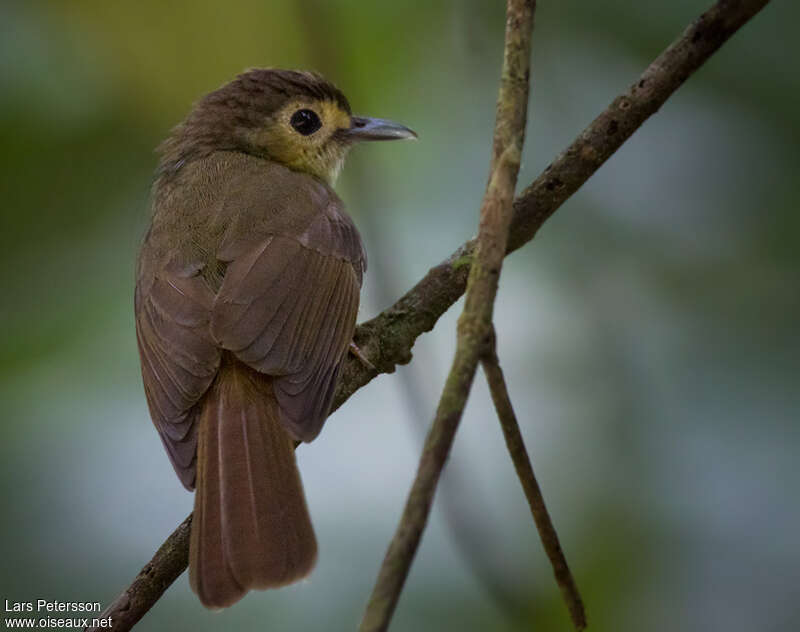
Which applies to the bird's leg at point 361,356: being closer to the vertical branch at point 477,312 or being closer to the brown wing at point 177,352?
the brown wing at point 177,352

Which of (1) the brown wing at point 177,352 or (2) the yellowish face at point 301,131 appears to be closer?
(1) the brown wing at point 177,352

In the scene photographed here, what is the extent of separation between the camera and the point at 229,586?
247cm

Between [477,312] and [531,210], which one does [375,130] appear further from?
[477,312]

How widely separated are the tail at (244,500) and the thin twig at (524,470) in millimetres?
650

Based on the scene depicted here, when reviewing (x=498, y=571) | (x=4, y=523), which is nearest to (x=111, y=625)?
(x=498, y=571)

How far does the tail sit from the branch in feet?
0.57

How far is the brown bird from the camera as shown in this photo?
2619 millimetres

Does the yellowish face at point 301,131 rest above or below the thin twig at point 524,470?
above

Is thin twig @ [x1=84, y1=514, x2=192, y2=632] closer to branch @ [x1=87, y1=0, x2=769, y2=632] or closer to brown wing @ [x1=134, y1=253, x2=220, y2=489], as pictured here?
branch @ [x1=87, y1=0, x2=769, y2=632]

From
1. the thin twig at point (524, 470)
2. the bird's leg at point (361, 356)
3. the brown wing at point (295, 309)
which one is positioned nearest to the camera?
the thin twig at point (524, 470)

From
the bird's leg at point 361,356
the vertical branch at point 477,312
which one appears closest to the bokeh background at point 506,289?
the bird's leg at point 361,356

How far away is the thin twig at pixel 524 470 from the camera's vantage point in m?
1.92

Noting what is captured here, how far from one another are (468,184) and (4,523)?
6.49 feet

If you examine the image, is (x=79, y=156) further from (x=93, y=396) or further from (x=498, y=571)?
(x=498, y=571)
